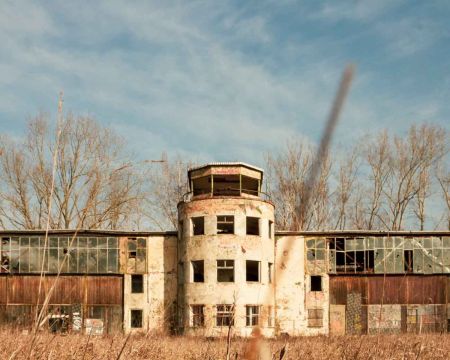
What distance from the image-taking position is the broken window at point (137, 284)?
115 feet

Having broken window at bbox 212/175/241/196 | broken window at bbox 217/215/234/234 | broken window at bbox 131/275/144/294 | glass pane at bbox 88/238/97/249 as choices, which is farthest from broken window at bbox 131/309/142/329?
broken window at bbox 212/175/241/196

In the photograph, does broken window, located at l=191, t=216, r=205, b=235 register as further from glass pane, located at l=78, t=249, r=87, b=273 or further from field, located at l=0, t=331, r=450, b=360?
field, located at l=0, t=331, r=450, b=360

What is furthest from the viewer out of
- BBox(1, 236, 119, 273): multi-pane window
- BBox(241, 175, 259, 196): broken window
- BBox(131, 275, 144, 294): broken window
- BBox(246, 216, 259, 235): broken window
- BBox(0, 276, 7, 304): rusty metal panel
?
BBox(241, 175, 259, 196): broken window

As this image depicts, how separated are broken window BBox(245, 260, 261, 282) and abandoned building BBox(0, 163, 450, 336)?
68mm

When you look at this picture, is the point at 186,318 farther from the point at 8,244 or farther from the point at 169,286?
the point at 8,244

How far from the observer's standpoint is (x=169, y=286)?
35094 mm

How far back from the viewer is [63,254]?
115 feet

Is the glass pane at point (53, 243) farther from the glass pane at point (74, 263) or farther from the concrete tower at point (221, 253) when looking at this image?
the concrete tower at point (221, 253)

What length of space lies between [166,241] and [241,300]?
6550mm

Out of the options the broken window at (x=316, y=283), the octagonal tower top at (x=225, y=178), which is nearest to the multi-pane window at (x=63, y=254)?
the octagonal tower top at (x=225, y=178)

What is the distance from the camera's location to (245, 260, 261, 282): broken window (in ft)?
111

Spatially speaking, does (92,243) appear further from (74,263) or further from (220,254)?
(220,254)

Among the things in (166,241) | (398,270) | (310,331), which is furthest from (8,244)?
(398,270)

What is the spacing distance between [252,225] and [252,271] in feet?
9.31
